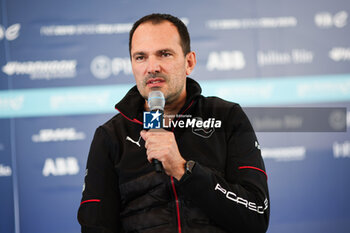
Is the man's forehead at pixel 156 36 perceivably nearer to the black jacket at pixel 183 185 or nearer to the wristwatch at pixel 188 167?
the black jacket at pixel 183 185

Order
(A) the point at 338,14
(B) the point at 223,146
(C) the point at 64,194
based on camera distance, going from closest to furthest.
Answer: (B) the point at 223,146 < (C) the point at 64,194 < (A) the point at 338,14

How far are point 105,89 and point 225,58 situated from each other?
40.1 inches

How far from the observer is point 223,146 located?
1389 mm

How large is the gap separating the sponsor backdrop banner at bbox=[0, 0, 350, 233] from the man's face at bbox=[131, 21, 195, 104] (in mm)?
1582

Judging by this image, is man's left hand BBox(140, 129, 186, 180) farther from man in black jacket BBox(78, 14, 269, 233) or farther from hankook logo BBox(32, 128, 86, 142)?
hankook logo BBox(32, 128, 86, 142)

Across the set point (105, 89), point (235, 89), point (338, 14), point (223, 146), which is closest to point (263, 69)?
point (235, 89)

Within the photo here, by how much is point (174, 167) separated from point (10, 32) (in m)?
2.39

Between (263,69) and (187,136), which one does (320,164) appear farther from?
(187,136)

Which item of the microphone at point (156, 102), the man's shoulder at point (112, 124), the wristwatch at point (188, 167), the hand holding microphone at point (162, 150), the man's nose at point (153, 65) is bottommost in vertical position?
the wristwatch at point (188, 167)

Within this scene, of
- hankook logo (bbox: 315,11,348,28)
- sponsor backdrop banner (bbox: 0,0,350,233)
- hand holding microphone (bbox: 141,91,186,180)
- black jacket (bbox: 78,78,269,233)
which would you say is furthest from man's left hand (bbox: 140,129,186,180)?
hankook logo (bbox: 315,11,348,28)

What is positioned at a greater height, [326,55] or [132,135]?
[326,55]

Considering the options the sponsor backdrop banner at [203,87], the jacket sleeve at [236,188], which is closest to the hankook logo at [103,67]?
the sponsor backdrop banner at [203,87]

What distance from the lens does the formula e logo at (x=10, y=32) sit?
9.70 ft

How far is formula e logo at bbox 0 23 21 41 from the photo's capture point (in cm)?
296
